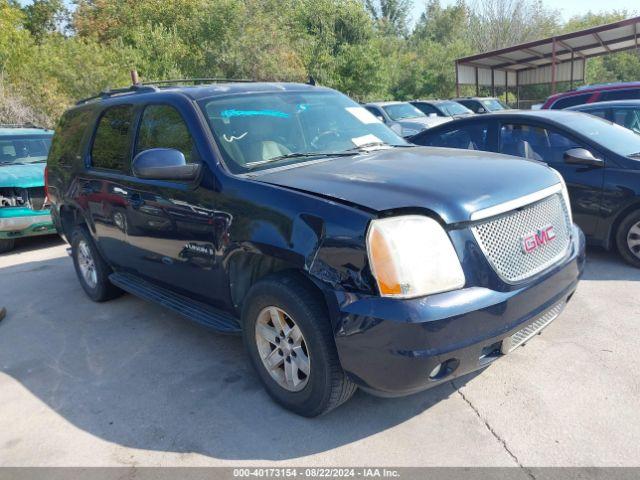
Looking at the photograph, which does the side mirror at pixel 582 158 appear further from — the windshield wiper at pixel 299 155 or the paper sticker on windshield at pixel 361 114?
the windshield wiper at pixel 299 155

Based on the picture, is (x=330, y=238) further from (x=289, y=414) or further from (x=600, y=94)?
(x=600, y=94)

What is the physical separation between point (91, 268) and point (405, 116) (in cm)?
1228

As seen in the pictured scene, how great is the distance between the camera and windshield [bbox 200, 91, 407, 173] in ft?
11.7

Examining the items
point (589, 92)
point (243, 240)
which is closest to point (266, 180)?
point (243, 240)

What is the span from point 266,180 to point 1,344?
305 cm

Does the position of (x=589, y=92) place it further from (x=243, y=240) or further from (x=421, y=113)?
(x=243, y=240)

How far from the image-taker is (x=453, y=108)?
17.9 meters

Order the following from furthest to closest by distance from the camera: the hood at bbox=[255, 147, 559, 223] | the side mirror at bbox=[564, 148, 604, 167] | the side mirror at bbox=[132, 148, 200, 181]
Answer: the side mirror at bbox=[564, 148, 604, 167]
the side mirror at bbox=[132, 148, 200, 181]
the hood at bbox=[255, 147, 559, 223]

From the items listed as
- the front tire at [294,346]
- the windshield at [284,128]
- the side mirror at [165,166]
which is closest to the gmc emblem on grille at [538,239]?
the front tire at [294,346]

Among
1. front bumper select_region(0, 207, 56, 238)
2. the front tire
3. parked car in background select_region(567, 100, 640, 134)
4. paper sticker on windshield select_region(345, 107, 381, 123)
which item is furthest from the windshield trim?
front bumper select_region(0, 207, 56, 238)

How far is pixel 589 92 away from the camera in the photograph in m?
9.74

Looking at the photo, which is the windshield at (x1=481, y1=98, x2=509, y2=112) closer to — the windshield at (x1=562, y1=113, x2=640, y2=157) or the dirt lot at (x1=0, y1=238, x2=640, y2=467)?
the windshield at (x1=562, y1=113, x2=640, y2=157)

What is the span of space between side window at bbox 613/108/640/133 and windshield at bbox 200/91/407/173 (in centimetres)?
466

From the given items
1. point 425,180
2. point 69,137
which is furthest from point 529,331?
point 69,137
